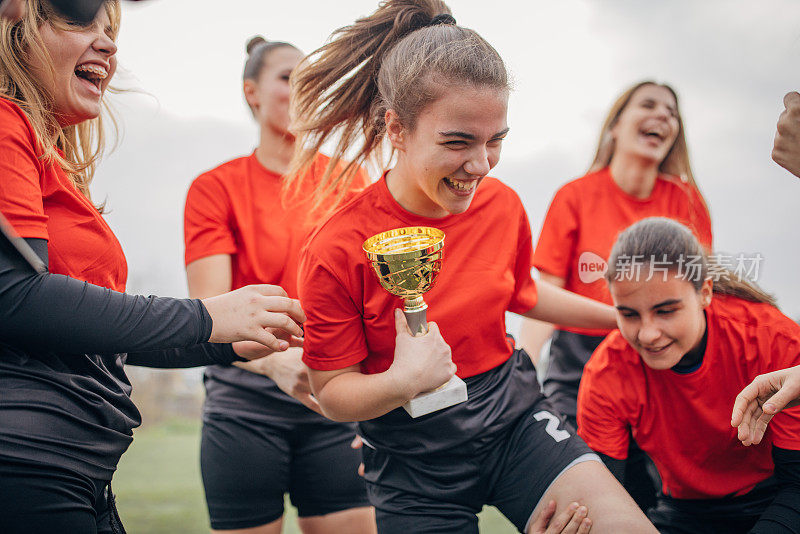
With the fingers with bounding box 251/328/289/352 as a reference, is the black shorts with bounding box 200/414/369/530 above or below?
below

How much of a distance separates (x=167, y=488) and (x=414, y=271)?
304cm

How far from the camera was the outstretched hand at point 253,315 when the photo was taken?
119 cm

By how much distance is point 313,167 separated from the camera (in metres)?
1.90

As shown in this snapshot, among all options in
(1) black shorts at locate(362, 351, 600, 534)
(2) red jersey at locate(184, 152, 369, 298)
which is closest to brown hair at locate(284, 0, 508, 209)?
(2) red jersey at locate(184, 152, 369, 298)

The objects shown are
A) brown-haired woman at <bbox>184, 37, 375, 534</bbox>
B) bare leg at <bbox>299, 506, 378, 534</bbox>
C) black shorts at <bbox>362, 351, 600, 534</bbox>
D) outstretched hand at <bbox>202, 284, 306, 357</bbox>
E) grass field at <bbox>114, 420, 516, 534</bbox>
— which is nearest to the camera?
outstretched hand at <bbox>202, 284, 306, 357</bbox>

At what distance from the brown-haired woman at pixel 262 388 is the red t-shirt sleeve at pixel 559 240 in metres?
0.62

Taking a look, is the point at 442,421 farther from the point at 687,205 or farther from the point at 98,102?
the point at 687,205

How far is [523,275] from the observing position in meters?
1.64

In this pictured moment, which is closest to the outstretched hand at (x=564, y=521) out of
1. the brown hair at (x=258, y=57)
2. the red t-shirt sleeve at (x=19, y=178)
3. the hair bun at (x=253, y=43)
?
the red t-shirt sleeve at (x=19, y=178)

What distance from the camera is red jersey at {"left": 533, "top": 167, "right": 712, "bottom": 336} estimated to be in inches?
81.1

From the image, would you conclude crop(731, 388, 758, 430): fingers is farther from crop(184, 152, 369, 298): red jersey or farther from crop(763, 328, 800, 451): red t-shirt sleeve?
crop(184, 152, 369, 298): red jersey

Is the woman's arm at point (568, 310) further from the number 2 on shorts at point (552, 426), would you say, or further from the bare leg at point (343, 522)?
the bare leg at point (343, 522)

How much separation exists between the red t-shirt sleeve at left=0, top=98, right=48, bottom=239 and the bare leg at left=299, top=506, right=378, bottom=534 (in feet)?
4.17

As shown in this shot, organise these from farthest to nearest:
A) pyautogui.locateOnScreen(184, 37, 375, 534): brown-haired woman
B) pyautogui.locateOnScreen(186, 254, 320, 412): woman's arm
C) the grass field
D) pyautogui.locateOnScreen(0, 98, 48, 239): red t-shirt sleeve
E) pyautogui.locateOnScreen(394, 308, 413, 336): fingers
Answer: the grass field → pyautogui.locateOnScreen(184, 37, 375, 534): brown-haired woman → pyautogui.locateOnScreen(186, 254, 320, 412): woman's arm → pyautogui.locateOnScreen(394, 308, 413, 336): fingers → pyautogui.locateOnScreen(0, 98, 48, 239): red t-shirt sleeve
